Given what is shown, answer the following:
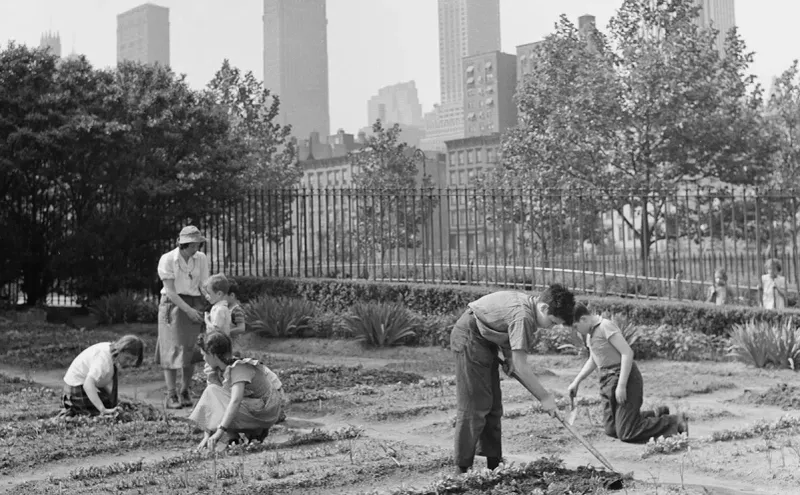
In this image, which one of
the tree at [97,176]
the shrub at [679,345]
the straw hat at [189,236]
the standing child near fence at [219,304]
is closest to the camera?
the standing child near fence at [219,304]

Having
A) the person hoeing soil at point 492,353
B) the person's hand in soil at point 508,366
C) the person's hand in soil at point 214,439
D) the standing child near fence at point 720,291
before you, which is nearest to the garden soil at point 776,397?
the person's hand in soil at point 508,366

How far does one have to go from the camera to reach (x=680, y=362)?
12305mm

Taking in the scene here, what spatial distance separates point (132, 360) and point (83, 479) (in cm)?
217

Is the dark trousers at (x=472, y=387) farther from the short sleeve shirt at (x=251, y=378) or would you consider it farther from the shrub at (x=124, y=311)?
the shrub at (x=124, y=311)

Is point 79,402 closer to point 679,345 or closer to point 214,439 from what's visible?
point 214,439

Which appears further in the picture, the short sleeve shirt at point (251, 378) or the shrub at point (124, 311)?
the shrub at point (124, 311)

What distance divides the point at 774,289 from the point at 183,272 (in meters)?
8.74

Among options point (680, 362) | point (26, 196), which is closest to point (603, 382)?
point (680, 362)

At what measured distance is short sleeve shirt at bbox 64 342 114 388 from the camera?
8.12 metres

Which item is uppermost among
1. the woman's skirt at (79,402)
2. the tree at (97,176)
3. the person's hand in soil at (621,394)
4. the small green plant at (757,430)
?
the tree at (97,176)

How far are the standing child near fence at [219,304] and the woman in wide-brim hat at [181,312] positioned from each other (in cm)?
54

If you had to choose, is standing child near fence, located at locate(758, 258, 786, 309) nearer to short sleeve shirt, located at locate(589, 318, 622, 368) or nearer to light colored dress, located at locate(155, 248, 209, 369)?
short sleeve shirt, located at locate(589, 318, 622, 368)

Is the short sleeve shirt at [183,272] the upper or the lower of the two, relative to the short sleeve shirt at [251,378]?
upper

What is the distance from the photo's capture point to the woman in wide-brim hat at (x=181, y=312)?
9.25 metres
